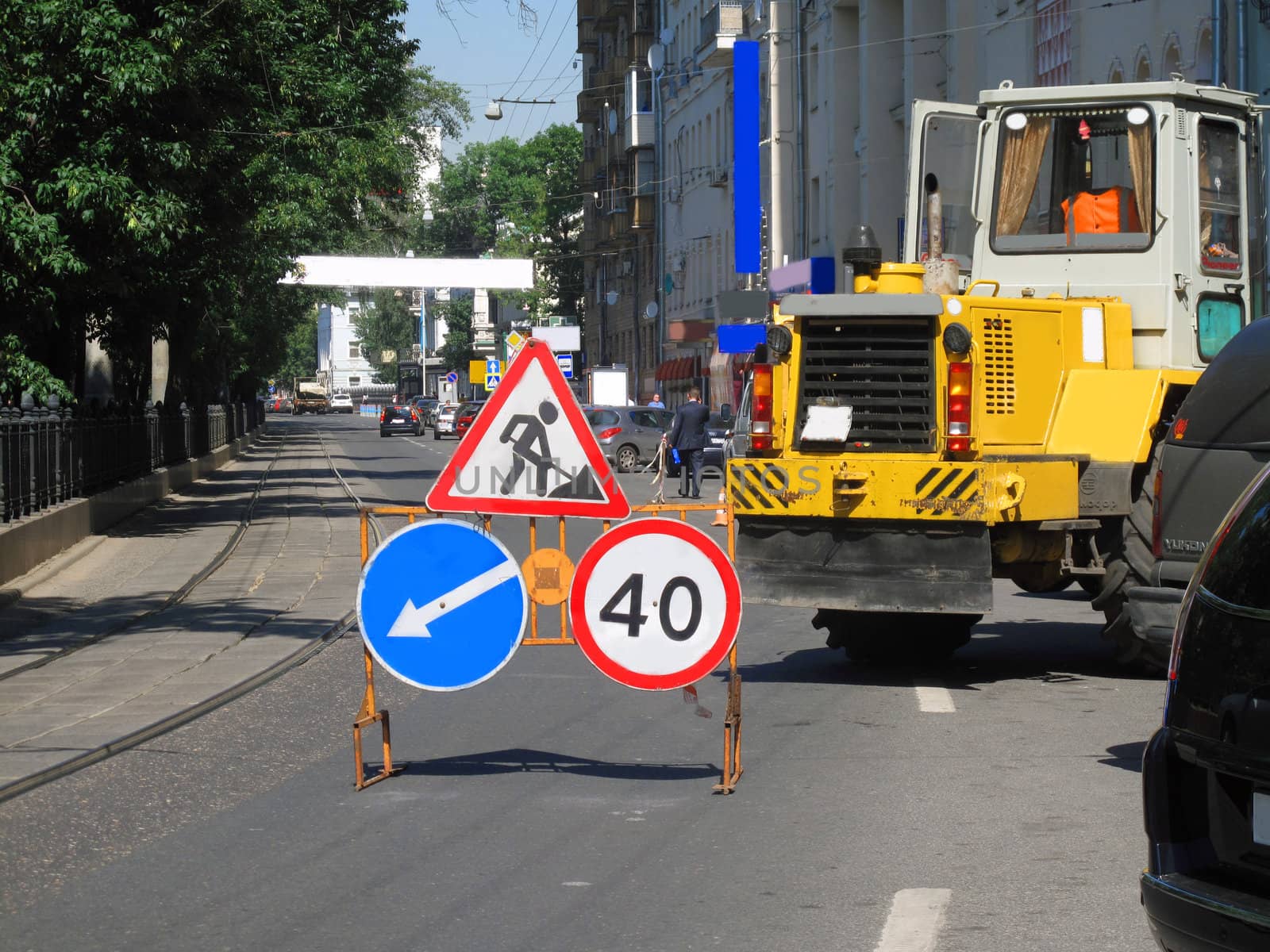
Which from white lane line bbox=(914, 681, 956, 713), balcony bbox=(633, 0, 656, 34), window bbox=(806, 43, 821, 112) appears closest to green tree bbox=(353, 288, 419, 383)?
balcony bbox=(633, 0, 656, 34)

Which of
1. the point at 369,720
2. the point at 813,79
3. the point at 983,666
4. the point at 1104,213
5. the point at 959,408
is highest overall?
the point at 813,79

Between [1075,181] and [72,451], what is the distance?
51.4ft

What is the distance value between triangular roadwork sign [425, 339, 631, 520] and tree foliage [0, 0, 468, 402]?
1560 cm

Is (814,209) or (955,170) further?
(814,209)

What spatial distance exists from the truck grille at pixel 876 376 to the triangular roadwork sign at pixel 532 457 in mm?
3191

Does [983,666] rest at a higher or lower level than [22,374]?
lower

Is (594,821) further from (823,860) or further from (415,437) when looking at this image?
(415,437)

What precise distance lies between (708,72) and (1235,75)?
142 feet

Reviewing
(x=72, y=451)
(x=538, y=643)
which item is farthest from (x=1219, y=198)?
(x=72, y=451)

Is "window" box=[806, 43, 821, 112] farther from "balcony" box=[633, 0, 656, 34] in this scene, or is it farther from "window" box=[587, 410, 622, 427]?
"balcony" box=[633, 0, 656, 34]

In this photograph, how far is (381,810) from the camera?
24.5ft

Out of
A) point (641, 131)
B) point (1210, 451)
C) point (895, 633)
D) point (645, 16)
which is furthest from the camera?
point (641, 131)

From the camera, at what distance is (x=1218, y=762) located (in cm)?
411

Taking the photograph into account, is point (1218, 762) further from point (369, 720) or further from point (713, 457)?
point (713, 457)
